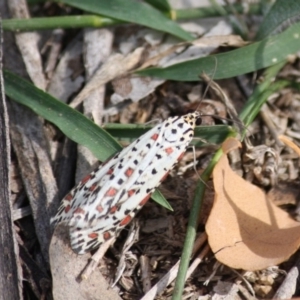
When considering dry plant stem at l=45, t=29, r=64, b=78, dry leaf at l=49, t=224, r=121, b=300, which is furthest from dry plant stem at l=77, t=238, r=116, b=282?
dry plant stem at l=45, t=29, r=64, b=78

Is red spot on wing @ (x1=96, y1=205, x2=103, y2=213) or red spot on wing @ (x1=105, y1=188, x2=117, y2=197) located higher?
red spot on wing @ (x1=105, y1=188, x2=117, y2=197)

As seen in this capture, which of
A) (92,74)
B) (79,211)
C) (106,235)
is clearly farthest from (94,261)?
(92,74)

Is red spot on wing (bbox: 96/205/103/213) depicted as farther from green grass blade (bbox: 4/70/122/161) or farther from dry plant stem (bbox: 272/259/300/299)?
dry plant stem (bbox: 272/259/300/299)

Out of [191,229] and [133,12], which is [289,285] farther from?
[133,12]

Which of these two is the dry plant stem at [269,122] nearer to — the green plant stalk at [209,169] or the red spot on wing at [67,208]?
the green plant stalk at [209,169]

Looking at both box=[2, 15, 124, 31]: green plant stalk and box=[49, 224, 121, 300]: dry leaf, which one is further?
box=[2, 15, 124, 31]: green plant stalk

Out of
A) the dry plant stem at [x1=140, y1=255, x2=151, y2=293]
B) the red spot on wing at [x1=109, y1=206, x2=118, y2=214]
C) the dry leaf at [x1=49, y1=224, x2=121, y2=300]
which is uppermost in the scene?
the red spot on wing at [x1=109, y1=206, x2=118, y2=214]

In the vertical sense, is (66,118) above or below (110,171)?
above
